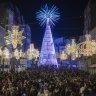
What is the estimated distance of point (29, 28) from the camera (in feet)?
579

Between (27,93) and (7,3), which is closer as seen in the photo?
(27,93)

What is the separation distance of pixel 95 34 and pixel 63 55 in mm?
18532

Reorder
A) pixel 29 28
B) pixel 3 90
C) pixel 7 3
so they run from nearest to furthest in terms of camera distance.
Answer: pixel 3 90, pixel 7 3, pixel 29 28

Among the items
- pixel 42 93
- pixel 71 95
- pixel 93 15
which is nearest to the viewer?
pixel 42 93

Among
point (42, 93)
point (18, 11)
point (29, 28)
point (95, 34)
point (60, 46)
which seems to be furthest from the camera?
point (60, 46)

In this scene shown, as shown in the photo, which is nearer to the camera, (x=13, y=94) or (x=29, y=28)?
(x=13, y=94)

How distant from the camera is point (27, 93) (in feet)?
93.5

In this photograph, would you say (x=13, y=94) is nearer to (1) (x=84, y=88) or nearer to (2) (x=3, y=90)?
(2) (x=3, y=90)

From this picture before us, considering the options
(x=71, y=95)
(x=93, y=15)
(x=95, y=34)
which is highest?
(x=93, y=15)

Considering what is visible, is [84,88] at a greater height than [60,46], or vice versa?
[60,46]

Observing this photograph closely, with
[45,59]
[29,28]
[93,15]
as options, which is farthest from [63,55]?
[29,28]

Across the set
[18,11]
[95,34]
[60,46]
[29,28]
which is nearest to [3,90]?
[95,34]

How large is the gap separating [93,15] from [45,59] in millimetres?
33840

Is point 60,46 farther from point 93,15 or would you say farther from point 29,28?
point 93,15
